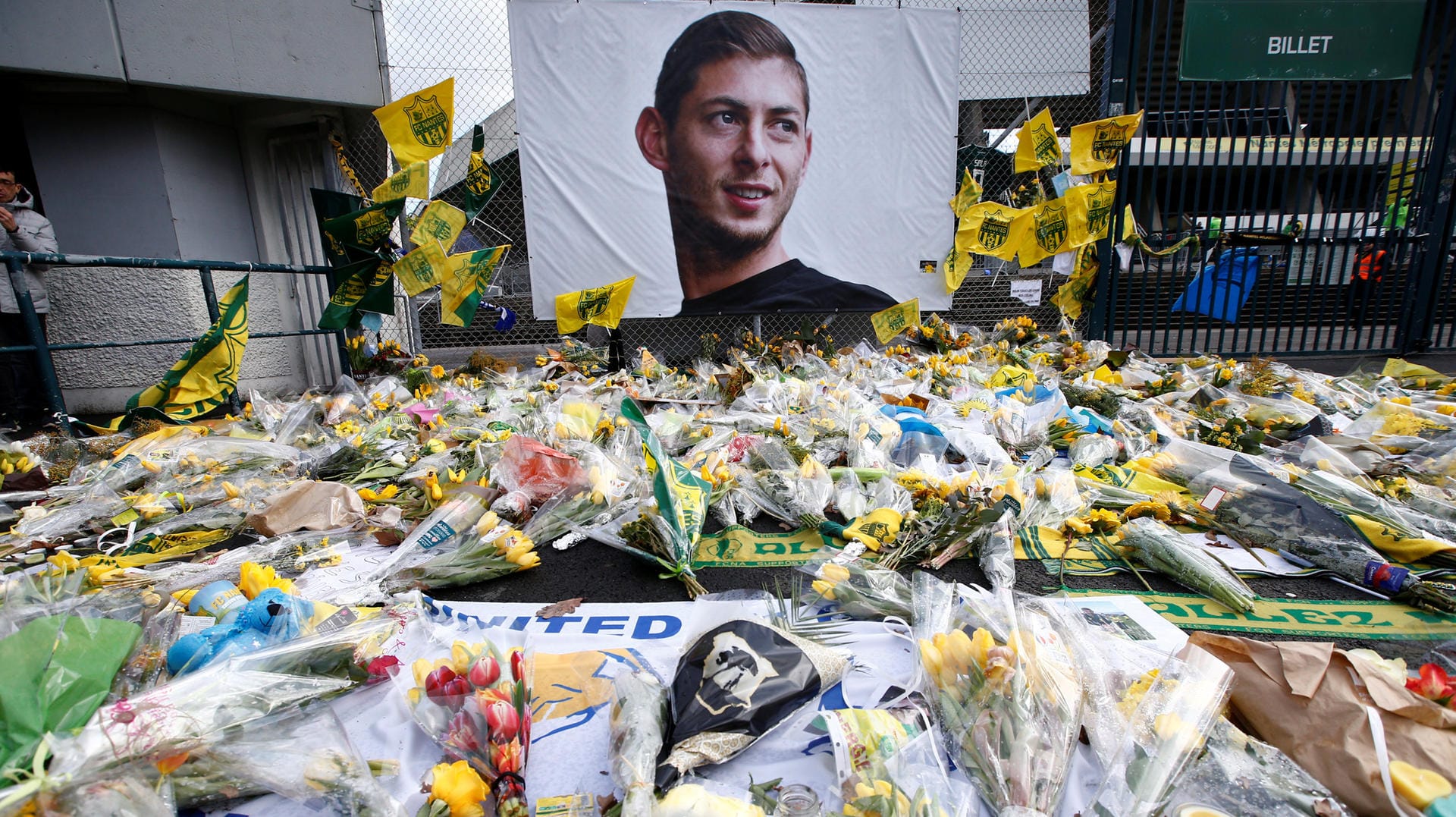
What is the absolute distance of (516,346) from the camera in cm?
733

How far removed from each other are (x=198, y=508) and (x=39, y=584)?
101 centimetres

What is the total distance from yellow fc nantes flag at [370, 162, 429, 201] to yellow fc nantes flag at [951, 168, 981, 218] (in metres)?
5.80

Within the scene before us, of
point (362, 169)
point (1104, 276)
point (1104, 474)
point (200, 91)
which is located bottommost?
point (1104, 474)

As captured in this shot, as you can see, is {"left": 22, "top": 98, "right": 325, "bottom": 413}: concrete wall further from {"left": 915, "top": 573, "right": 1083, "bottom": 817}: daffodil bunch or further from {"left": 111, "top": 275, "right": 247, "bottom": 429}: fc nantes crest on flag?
{"left": 915, "top": 573, "right": 1083, "bottom": 817}: daffodil bunch

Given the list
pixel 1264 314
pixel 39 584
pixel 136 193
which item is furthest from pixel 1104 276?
pixel 136 193

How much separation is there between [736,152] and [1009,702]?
Result: 6.72 meters

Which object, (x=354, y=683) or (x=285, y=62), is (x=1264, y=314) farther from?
(x=285, y=62)

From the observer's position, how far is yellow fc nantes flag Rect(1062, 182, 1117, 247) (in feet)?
21.0

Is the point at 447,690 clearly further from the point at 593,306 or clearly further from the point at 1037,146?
the point at 1037,146

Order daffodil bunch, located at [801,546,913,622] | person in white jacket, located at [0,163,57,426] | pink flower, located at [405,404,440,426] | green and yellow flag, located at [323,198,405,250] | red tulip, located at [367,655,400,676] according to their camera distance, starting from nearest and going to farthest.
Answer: red tulip, located at [367,655,400,676] → daffodil bunch, located at [801,546,913,622] → pink flower, located at [405,404,440,426] → person in white jacket, located at [0,163,57,426] → green and yellow flag, located at [323,198,405,250]

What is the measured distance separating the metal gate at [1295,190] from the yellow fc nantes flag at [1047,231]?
0.49 meters

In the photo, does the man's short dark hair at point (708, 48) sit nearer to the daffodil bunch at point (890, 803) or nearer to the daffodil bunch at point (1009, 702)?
the daffodil bunch at point (1009, 702)

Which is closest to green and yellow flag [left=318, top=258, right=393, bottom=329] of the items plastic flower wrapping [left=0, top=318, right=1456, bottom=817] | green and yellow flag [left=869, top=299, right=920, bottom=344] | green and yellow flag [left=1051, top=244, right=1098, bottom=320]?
plastic flower wrapping [left=0, top=318, right=1456, bottom=817]

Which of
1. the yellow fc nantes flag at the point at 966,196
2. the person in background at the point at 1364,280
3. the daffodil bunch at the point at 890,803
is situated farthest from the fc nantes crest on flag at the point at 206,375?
the person in background at the point at 1364,280
